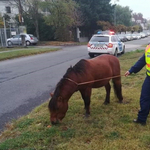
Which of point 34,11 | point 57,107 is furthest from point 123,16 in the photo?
point 57,107

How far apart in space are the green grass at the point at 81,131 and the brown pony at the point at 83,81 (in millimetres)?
275

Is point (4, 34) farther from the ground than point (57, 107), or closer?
farther from the ground

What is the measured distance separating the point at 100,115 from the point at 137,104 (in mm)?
1118

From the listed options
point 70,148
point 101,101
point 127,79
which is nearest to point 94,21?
point 127,79

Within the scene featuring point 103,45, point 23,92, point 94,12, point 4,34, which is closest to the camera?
point 23,92

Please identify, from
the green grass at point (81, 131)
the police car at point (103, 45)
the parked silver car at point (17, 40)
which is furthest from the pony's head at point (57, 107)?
the parked silver car at point (17, 40)

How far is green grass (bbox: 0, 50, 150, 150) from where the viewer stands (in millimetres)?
3326

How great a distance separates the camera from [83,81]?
4.03m

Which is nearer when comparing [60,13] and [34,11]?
[60,13]

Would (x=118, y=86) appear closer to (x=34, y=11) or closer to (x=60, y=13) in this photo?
(x=60, y=13)

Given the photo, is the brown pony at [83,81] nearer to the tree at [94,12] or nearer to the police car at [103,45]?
the police car at [103,45]

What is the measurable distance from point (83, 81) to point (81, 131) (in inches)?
37.9

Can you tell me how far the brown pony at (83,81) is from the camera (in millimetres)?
3652

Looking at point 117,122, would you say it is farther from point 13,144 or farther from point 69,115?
point 13,144
